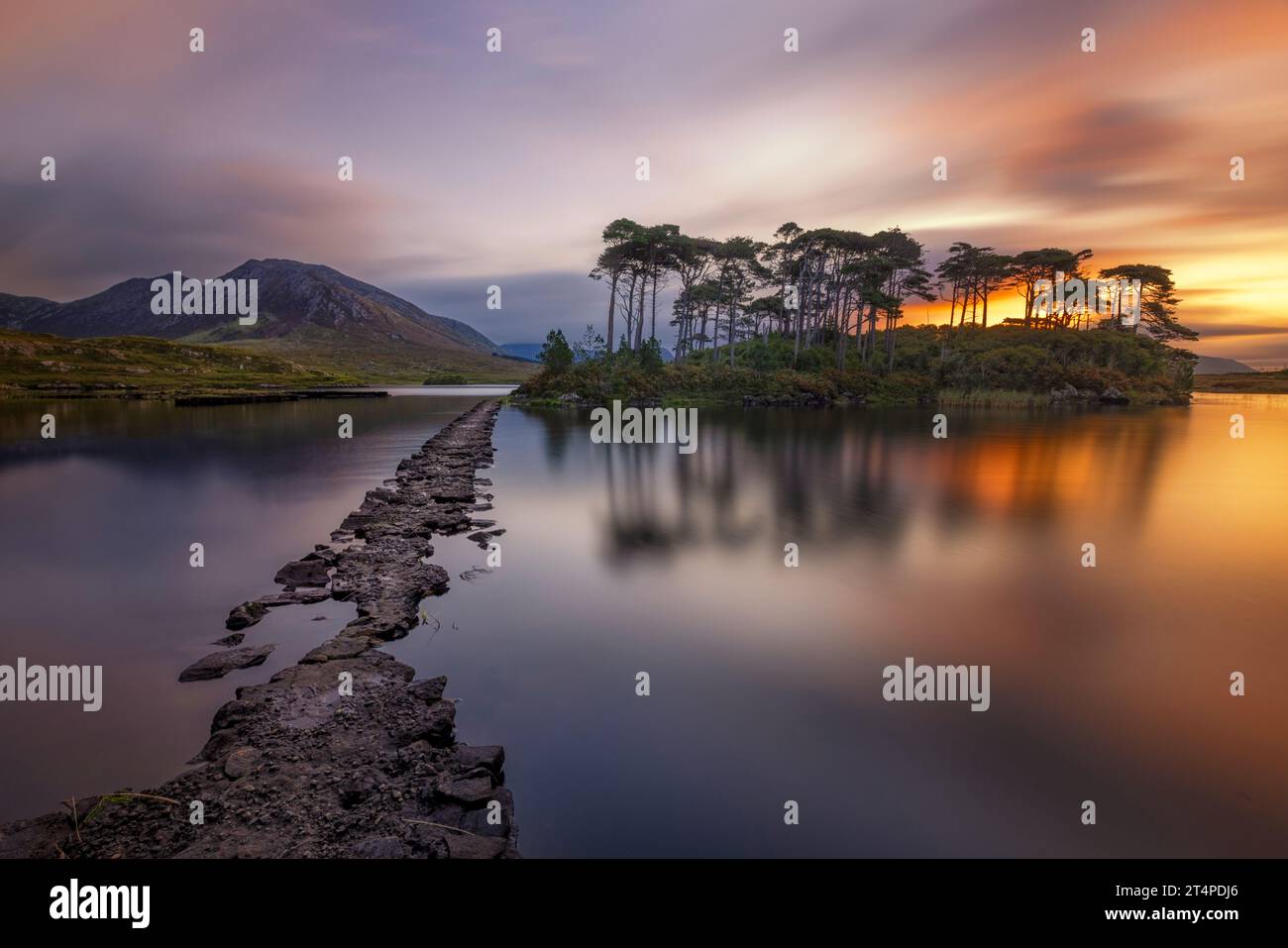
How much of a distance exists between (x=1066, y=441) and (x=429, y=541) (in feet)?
133

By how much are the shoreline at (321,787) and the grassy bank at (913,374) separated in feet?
189

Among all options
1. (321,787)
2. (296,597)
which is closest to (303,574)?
(296,597)

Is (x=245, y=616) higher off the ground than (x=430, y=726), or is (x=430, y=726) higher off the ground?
(x=245, y=616)

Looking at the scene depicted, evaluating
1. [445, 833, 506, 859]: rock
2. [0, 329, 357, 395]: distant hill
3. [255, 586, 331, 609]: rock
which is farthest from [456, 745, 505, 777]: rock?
[0, 329, 357, 395]: distant hill

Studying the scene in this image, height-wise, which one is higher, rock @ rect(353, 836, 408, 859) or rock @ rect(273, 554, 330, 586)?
rock @ rect(273, 554, 330, 586)

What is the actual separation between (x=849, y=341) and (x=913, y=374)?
1489cm

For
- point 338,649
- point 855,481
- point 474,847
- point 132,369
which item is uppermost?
point 132,369

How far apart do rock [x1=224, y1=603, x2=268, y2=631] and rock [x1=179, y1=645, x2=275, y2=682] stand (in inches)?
42.5

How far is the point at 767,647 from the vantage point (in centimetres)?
922

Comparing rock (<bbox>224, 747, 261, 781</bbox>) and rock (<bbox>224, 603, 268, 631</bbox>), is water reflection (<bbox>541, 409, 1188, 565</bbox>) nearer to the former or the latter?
rock (<bbox>224, 603, 268, 631</bbox>)

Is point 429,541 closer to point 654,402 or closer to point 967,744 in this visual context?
point 967,744

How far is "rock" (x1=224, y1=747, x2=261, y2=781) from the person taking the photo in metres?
5.50

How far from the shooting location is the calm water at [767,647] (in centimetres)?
558

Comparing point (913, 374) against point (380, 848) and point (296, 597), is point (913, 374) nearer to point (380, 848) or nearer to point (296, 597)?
point (296, 597)
